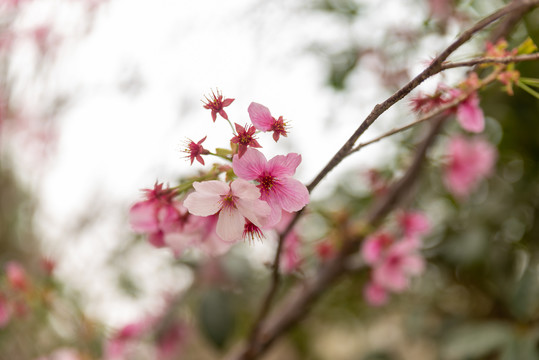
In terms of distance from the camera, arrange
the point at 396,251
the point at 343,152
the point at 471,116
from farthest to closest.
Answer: the point at 396,251 < the point at 471,116 < the point at 343,152

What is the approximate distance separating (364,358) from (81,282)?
0.98 metres

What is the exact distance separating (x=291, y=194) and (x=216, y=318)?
59 centimetres

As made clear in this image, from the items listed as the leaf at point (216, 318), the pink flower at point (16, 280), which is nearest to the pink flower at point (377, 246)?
the leaf at point (216, 318)

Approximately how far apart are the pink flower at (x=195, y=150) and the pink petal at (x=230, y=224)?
50mm

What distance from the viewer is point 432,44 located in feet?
3.08

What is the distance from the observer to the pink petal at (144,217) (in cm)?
46

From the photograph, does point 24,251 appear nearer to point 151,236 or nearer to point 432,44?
point 151,236

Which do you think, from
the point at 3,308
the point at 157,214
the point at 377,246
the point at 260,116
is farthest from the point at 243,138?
the point at 3,308

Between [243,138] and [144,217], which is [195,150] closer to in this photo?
[243,138]

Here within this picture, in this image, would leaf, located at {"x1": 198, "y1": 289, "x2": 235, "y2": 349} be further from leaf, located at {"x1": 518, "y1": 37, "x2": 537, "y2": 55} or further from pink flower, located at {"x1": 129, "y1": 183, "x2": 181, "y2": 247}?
leaf, located at {"x1": 518, "y1": 37, "x2": 537, "y2": 55}

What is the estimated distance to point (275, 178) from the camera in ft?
1.25

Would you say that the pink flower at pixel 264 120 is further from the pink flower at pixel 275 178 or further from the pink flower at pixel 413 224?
the pink flower at pixel 413 224

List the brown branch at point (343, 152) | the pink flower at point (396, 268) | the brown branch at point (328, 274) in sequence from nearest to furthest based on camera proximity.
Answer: the brown branch at point (343, 152), the brown branch at point (328, 274), the pink flower at point (396, 268)

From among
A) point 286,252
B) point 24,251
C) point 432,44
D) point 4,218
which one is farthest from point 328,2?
point 4,218
